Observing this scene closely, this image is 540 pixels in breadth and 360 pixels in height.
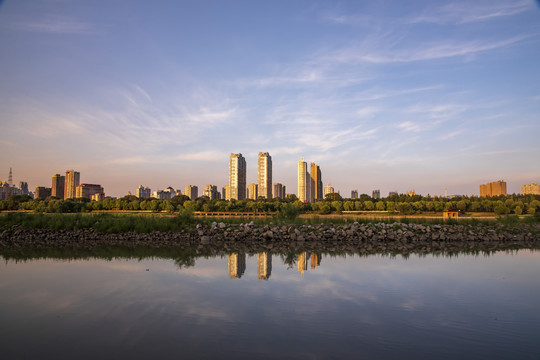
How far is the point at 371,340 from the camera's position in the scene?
503 cm

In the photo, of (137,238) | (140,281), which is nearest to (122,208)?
(137,238)

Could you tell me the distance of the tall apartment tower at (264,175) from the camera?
126125mm

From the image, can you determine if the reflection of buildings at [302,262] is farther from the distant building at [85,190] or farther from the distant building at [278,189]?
the distant building at [278,189]

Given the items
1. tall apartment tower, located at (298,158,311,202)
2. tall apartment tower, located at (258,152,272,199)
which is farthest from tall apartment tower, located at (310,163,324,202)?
tall apartment tower, located at (258,152,272,199)

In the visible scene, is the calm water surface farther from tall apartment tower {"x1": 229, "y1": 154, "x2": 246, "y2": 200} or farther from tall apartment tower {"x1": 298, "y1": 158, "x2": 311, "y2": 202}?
tall apartment tower {"x1": 298, "y1": 158, "x2": 311, "y2": 202}

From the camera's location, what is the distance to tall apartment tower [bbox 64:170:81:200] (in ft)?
385

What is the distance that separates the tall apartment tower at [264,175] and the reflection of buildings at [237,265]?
367 ft

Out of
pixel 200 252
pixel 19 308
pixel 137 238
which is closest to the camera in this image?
pixel 19 308

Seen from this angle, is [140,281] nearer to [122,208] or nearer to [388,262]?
[388,262]

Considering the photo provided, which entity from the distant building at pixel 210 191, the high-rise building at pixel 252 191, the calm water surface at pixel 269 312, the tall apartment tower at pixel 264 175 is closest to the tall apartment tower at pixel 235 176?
the tall apartment tower at pixel 264 175

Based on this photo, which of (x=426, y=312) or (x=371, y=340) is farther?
(x=426, y=312)

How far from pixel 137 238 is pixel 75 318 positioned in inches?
519

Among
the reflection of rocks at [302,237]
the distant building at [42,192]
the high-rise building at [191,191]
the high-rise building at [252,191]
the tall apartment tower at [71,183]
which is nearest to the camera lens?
the reflection of rocks at [302,237]

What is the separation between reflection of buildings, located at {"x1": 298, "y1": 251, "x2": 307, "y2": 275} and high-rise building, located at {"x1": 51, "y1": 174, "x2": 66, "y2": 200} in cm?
11898
